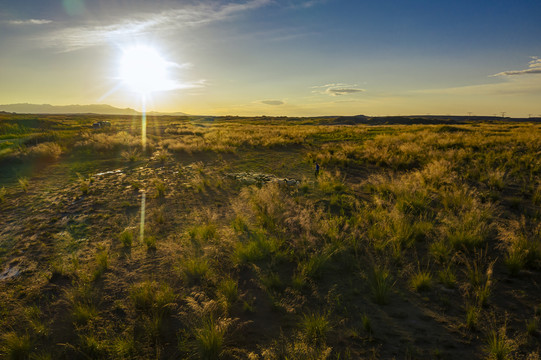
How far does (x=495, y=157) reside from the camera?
554 inches

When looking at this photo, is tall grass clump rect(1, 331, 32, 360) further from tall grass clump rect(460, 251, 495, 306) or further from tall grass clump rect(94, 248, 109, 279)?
tall grass clump rect(460, 251, 495, 306)

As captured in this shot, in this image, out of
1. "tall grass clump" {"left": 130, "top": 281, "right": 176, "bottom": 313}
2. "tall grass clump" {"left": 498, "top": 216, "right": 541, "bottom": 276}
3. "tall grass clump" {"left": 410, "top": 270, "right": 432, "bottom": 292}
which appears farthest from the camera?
"tall grass clump" {"left": 498, "top": 216, "right": 541, "bottom": 276}

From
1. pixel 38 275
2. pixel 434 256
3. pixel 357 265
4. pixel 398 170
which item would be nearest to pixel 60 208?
pixel 38 275

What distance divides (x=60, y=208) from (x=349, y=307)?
9.20 m

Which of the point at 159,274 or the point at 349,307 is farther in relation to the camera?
the point at 159,274

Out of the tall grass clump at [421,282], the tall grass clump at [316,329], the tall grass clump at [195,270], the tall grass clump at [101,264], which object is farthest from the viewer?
the tall grass clump at [101,264]

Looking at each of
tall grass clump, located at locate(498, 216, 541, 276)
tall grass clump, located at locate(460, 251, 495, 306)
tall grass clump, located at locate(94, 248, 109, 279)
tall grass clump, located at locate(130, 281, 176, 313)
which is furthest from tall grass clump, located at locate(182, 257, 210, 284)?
tall grass clump, located at locate(498, 216, 541, 276)

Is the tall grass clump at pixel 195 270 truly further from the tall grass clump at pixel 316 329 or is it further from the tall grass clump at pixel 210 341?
the tall grass clump at pixel 316 329

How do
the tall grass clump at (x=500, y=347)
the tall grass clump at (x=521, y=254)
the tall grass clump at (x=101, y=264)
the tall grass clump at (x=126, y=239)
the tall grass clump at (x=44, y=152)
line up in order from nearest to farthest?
the tall grass clump at (x=500, y=347)
the tall grass clump at (x=521, y=254)
the tall grass clump at (x=101, y=264)
the tall grass clump at (x=126, y=239)
the tall grass clump at (x=44, y=152)

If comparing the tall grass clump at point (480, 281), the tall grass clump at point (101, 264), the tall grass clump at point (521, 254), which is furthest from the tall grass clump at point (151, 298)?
the tall grass clump at point (521, 254)

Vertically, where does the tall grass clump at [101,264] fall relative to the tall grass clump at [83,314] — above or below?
above

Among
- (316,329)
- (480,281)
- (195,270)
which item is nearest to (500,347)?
(480,281)

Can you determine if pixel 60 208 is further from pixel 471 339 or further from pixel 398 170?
pixel 398 170

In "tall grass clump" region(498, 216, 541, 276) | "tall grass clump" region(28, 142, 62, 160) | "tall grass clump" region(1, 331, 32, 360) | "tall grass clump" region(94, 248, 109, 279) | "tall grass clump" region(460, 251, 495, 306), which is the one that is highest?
"tall grass clump" region(28, 142, 62, 160)
